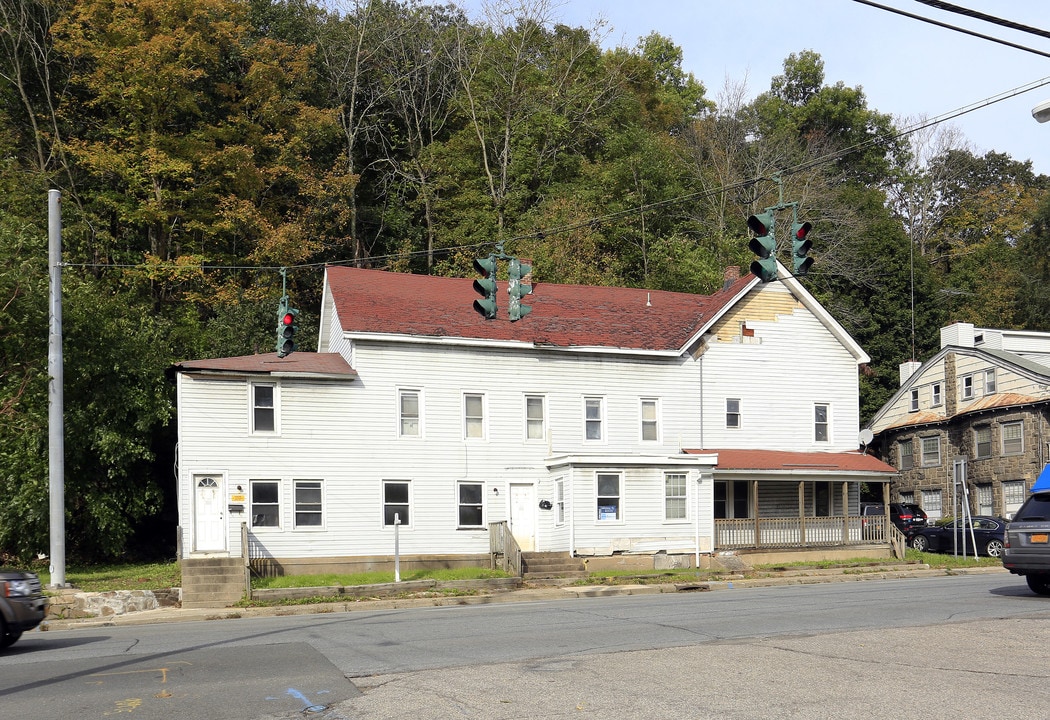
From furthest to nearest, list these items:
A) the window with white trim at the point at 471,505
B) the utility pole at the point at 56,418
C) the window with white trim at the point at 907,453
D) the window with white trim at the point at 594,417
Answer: the window with white trim at the point at 907,453 < the window with white trim at the point at 594,417 < the window with white trim at the point at 471,505 < the utility pole at the point at 56,418

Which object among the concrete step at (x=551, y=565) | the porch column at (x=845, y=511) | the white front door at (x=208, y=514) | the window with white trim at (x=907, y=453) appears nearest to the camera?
the white front door at (x=208, y=514)

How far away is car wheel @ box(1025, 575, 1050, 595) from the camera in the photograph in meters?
20.9

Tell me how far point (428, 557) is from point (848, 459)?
15342 mm

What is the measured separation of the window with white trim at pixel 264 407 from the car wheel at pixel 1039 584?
19.7 m

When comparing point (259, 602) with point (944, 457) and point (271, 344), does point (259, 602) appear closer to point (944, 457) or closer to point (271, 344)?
point (271, 344)

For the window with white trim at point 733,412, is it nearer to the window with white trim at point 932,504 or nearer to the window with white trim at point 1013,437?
the window with white trim at point 1013,437

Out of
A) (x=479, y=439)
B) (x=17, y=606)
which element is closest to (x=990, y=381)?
(x=479, y=439)

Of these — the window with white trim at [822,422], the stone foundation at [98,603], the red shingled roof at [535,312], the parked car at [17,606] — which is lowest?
the stone foundation at [98,603]

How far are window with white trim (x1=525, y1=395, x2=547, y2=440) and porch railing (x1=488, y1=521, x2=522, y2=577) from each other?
10.9 feet

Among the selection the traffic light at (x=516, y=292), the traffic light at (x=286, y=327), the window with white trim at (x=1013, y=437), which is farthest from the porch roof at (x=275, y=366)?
the window with white trim at (x=1013, y=437)

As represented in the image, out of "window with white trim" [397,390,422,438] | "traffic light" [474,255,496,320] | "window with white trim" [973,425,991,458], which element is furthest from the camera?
"window with white trim" [973,425,991,458]

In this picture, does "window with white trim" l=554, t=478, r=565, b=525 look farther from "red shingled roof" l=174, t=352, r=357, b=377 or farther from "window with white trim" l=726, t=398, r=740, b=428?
"window with white trim" l=726, t=398, r=740, b=428

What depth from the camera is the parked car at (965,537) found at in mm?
36188

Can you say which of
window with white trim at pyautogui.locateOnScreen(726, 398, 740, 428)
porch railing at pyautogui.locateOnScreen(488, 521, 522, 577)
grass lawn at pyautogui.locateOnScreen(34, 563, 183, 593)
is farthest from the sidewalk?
window with white trim at pyautogui.locateOnScreen(726, 398, 740, 428)
